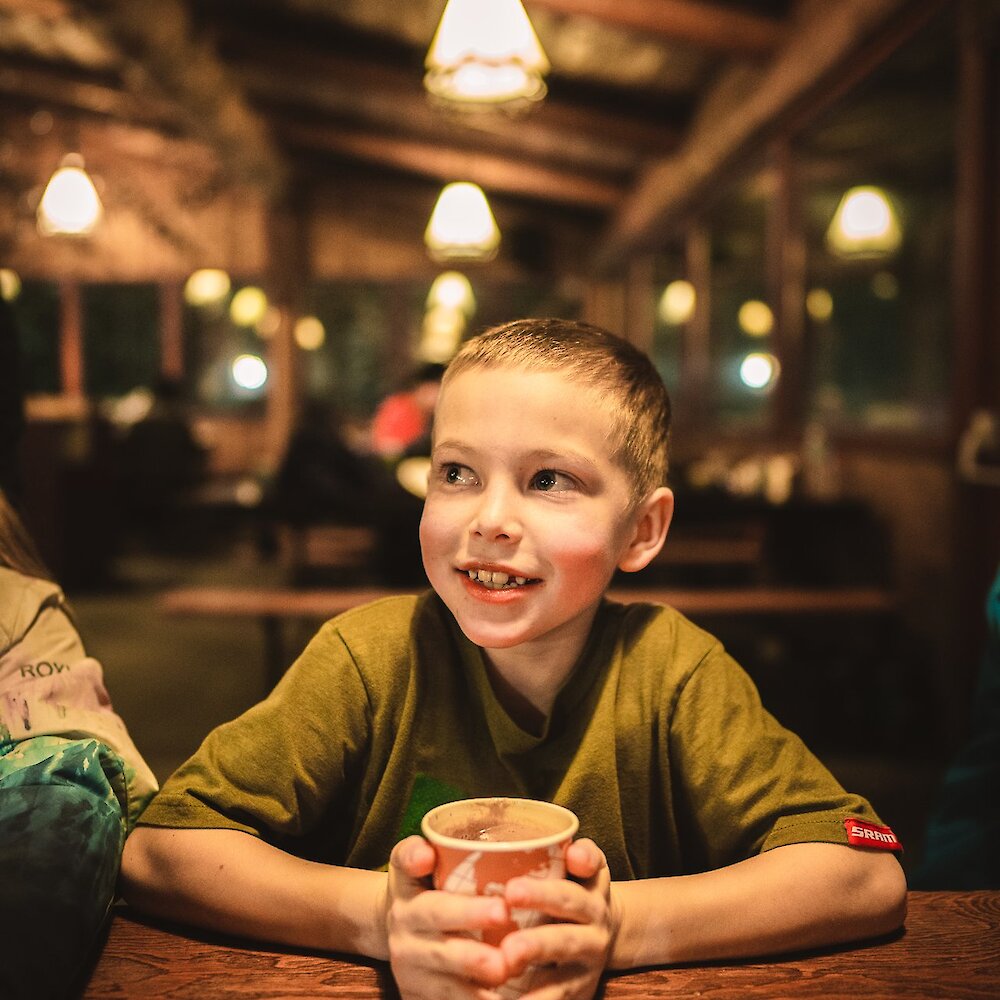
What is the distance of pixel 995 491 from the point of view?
3527 millimetres

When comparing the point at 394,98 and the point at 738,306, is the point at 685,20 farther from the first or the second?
the point at 394,98

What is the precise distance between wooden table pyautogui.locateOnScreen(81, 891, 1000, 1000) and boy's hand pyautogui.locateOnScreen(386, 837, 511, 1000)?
0.07 m

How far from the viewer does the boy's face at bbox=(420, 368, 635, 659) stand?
96cm

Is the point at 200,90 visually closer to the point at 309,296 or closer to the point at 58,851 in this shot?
the point at 309,296

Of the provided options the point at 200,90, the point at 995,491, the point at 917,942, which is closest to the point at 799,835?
the point at 917,942

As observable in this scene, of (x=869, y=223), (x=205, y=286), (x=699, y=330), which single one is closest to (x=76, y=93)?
(x=205, y=286)

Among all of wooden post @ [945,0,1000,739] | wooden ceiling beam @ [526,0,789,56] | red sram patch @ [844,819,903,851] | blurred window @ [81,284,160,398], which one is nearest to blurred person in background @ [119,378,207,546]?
blurred window @ [81,284,160,398]

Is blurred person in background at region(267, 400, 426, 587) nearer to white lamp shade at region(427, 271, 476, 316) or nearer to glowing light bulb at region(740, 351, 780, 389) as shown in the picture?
glowing light bulb at region(740, 351, 780, 389)

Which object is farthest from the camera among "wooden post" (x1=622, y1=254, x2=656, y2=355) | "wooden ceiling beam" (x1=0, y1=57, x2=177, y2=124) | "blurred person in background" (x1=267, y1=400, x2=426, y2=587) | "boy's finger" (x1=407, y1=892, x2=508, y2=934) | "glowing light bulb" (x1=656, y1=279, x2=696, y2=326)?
"wooden post" (x1=622, y1=254, x2=656, y2=355)

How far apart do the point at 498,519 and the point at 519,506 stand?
0.03 m

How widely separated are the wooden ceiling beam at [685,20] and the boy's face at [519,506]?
15.6 feet

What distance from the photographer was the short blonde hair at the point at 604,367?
1.04 metres

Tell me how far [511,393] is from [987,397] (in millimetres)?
3084

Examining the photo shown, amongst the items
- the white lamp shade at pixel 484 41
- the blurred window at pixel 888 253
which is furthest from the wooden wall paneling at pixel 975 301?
the white lamp shade at pixel 484 41
